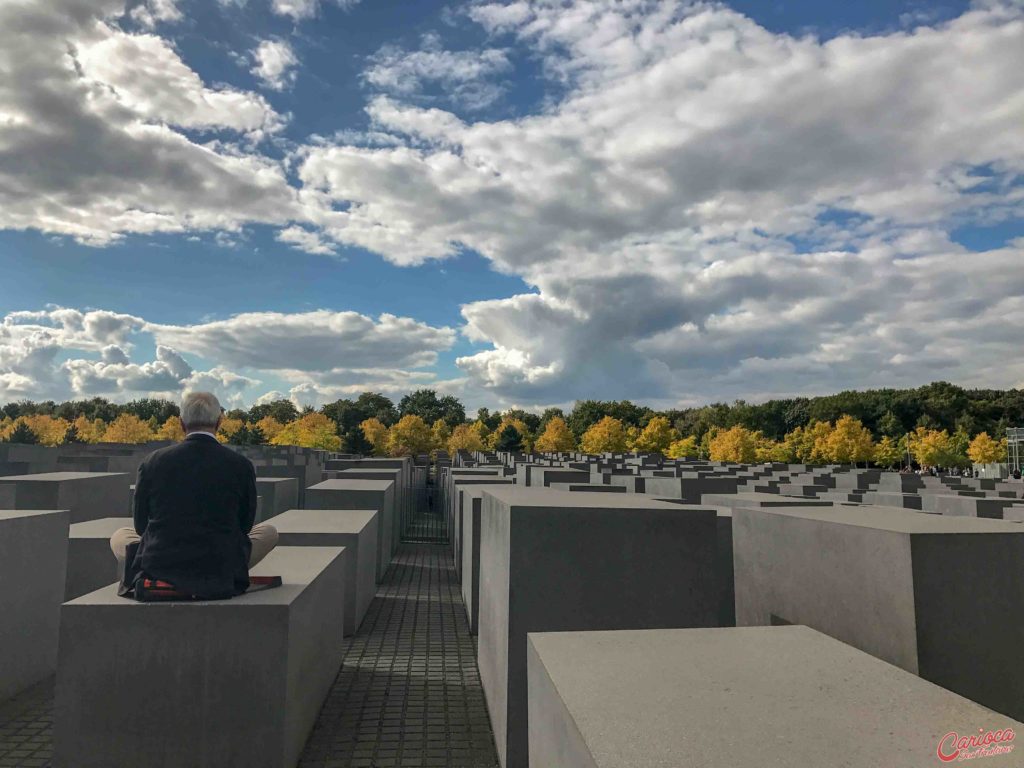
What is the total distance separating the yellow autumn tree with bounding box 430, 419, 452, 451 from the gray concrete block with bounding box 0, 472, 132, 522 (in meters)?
59.1

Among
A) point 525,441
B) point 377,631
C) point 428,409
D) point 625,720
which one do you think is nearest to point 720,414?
point 525,441

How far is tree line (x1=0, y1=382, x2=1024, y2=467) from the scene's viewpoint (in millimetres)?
59656

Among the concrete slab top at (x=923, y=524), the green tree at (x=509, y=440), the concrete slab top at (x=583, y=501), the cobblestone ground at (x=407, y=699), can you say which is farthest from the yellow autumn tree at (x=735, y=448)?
the concrete slab top at (x=923, y=524)

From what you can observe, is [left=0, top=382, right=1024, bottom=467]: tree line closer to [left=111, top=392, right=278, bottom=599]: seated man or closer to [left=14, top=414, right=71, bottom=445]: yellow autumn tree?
[left=14, top=414, right=71, bottom=445]: yellow autumn tree

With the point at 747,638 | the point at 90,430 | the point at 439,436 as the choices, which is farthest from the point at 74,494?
the point at 90,430

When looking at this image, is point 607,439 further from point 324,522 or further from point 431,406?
point 324,522

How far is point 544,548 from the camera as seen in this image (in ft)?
14.9

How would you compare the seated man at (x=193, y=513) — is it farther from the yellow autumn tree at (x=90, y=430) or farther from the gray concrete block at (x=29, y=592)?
the yellow autumn tree at (x=90, y=430)

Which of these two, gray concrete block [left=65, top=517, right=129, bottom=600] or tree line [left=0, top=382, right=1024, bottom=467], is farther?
tree line [left=0, top=382, right=1024, bottom=467]

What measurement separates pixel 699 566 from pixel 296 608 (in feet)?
8.88

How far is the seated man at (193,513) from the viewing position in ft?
12.8

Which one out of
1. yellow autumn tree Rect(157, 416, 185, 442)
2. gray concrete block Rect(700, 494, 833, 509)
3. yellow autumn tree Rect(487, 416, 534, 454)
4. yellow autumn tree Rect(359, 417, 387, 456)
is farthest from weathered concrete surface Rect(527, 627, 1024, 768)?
yellow autumn tree Rect(157, 416, 185, 442)

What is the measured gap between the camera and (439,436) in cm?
7850

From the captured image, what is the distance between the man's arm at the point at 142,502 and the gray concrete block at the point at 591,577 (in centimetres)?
221
